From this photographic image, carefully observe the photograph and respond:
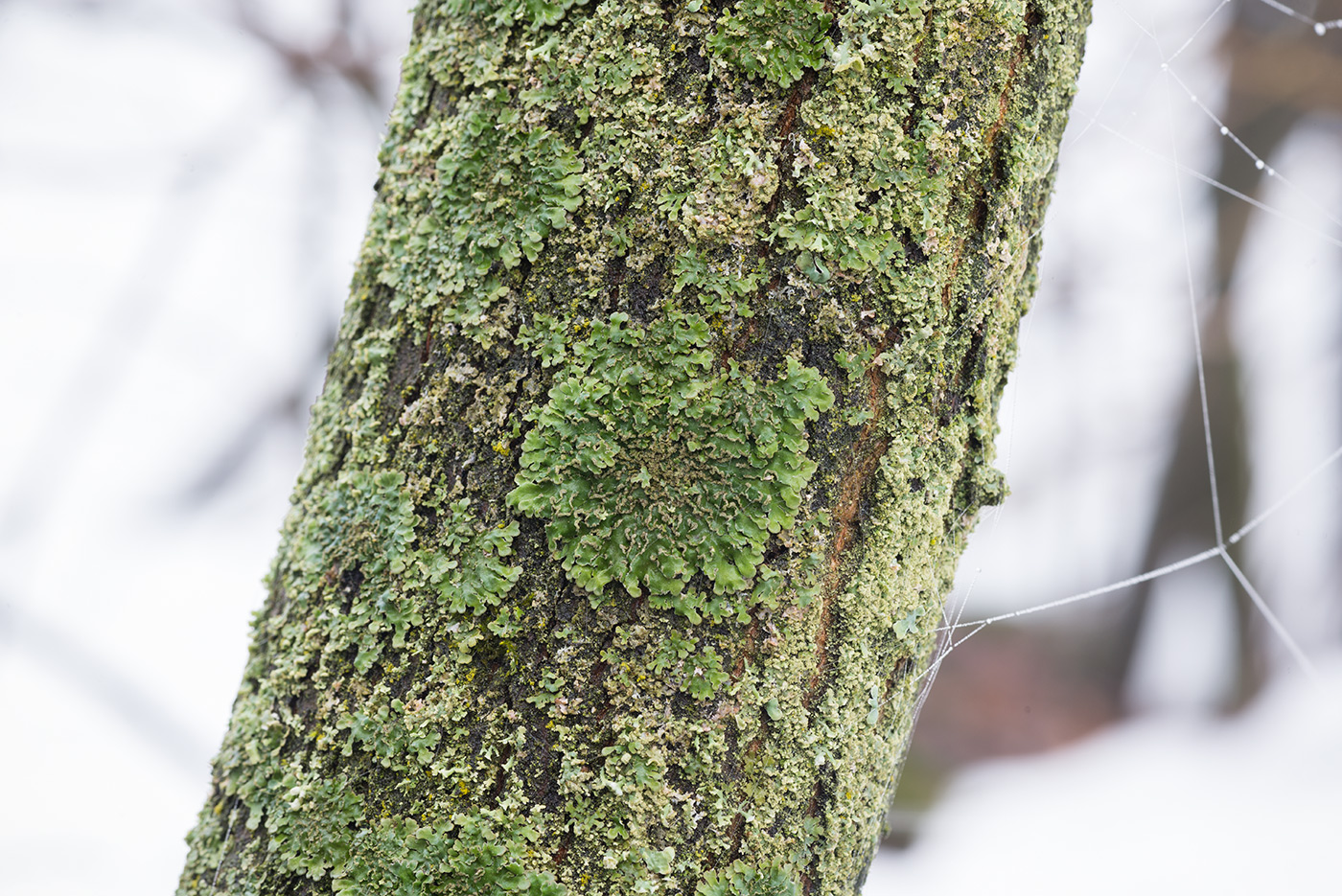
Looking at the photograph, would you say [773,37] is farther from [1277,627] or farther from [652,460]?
[1277,627]

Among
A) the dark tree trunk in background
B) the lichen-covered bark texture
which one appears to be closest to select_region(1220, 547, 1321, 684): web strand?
the dark tree trunk in background

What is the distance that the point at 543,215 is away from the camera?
570 mm

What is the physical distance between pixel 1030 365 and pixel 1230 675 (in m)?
1.79

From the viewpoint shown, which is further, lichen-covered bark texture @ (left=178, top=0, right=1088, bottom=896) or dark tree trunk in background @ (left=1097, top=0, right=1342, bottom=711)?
dark tree trunk in background @ (left=1097, top=0, right=1342, bottom=711)

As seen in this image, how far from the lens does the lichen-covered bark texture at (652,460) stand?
1.81ft

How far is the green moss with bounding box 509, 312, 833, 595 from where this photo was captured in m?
0.56

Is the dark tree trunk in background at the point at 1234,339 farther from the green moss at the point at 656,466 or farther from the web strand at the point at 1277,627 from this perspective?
the green moss at the point at 656,466

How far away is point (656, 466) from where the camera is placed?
1.84 feet

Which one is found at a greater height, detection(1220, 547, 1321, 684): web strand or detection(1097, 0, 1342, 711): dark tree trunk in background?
detection(1097, 0, 1342, 711): dark tree trunk in background

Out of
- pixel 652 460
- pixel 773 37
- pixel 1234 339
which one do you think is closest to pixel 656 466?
pixel 652 460

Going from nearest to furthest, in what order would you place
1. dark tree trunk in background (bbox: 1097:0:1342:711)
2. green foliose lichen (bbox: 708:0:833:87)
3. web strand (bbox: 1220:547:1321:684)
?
green foliose lichen (bbox: 708:0:833:87) < web strand (bbox: 1220:547:1321:684) < dark tree trunk in background (bbox: 1097:0:1342:711)

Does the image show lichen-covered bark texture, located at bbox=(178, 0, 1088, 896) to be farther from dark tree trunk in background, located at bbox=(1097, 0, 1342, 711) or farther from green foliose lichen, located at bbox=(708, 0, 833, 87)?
dark tree trunk in background, located at bbox=(1097, 0, 1342, 711)

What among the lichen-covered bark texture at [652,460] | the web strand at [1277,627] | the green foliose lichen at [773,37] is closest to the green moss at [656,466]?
the lichen-covered bark texture at [652,460]

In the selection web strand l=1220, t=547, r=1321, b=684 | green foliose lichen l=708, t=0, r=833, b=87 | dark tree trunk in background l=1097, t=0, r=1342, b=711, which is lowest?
web strand l=1220, t=547, r=1321, b=684
